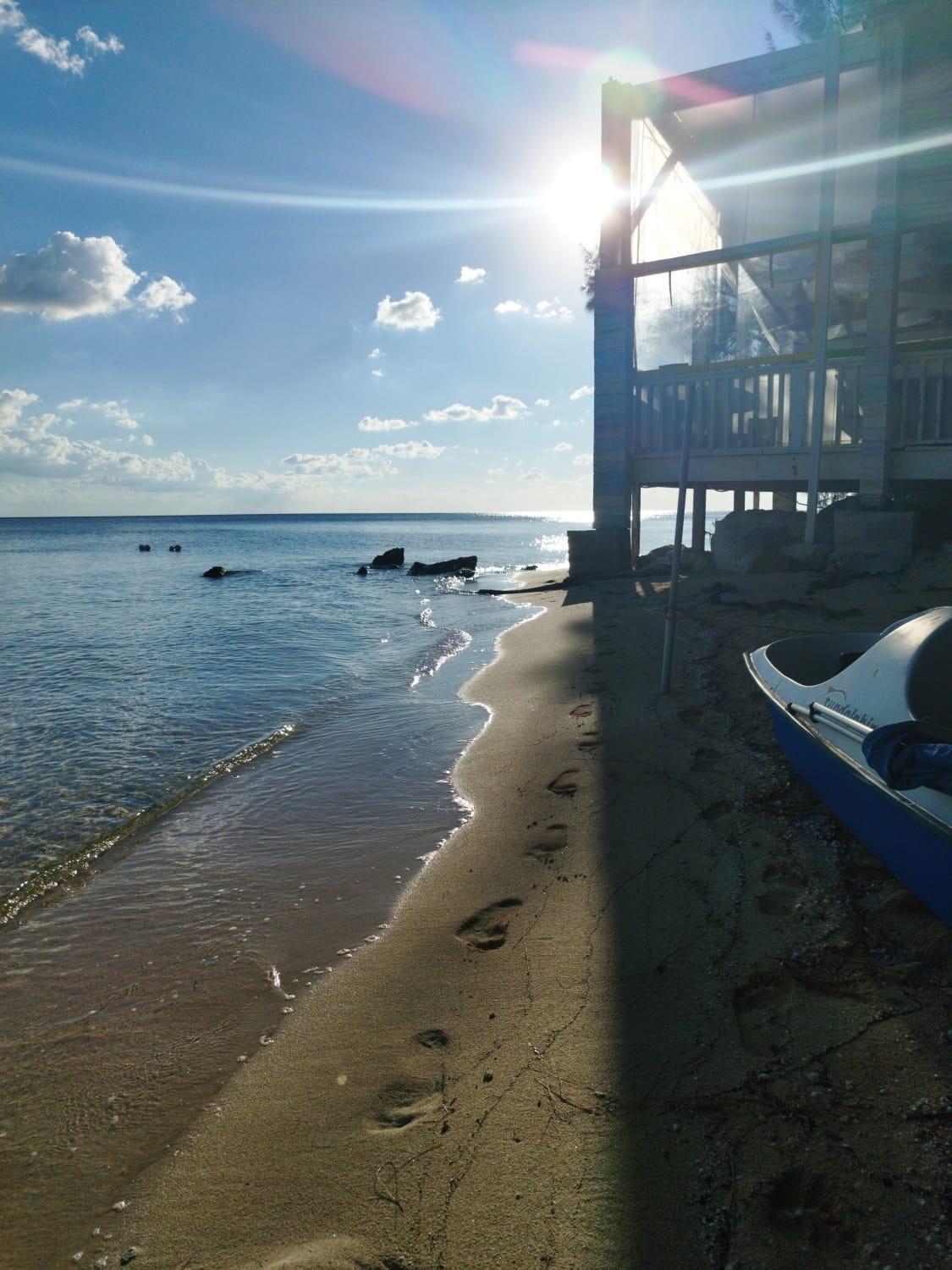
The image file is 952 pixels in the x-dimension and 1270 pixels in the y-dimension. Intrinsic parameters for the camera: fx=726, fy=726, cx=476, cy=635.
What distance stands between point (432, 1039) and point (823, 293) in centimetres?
1722

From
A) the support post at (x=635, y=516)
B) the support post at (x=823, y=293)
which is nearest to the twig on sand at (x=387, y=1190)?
the support post at (x=823, y=293)

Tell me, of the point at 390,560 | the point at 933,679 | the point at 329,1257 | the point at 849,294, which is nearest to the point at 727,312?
the point at 849,294

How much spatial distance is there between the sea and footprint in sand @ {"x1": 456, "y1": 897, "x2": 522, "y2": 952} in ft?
1.98

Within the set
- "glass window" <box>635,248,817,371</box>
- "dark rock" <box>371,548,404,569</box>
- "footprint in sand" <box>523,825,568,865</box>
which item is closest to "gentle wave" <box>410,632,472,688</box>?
"footprint in sand" <box>523,825,568,865</box>

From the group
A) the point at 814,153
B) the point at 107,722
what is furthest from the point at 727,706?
the point at 814,153

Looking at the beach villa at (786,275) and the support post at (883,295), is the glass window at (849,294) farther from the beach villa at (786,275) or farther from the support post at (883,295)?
the support post at (883,295)

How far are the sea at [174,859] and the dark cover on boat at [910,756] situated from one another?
304 centimetres

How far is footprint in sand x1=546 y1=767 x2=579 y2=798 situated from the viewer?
6.23 m

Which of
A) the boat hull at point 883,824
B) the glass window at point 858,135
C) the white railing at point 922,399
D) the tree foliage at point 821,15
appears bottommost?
the boat hull at point 883,824

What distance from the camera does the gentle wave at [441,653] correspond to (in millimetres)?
12006

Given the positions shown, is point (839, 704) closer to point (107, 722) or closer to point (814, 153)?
point (107, 722)

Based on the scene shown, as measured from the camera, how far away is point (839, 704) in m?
4.76

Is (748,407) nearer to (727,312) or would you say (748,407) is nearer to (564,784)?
(727,312)

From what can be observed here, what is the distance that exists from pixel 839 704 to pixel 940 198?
14969 mm
